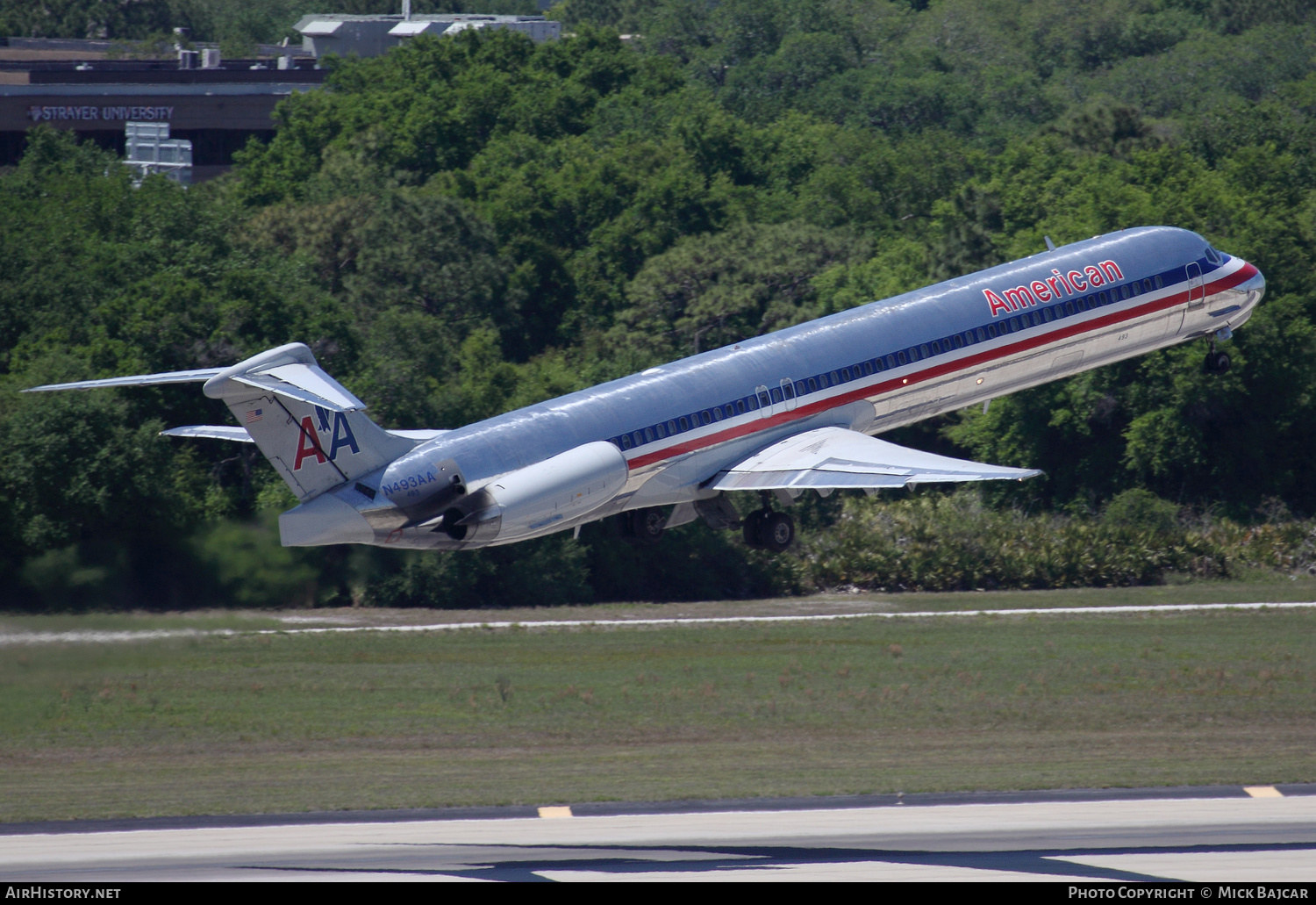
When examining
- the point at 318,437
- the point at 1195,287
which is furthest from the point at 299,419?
the point at 1195,287

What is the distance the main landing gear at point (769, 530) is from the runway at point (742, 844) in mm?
5626

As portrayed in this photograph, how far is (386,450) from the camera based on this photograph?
33.8m

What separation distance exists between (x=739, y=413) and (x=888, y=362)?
13.4ft

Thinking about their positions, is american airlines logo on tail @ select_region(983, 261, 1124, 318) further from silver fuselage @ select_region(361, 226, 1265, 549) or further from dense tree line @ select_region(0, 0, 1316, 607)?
dense tree line @ select_region(0, 0, 1316, 607)

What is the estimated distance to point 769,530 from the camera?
38.9 meters

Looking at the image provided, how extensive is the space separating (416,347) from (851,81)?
69.7 metres

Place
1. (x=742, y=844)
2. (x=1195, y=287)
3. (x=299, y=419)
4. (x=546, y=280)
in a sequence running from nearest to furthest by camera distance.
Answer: (x=299, y=419) < (x=742, y=844) < (x=1195, y=287) < (x=546, y=280)

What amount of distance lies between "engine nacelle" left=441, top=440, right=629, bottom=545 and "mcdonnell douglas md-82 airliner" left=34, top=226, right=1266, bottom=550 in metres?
0.04

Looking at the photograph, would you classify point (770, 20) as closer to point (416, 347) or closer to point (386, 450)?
point (416, 347)

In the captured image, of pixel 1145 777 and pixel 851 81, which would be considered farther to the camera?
pixel 851 81

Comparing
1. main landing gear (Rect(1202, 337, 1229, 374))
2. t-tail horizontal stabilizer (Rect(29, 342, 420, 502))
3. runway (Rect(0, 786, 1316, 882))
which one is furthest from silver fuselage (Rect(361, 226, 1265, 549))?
runway (Rect(0, 786, 1316, 882))

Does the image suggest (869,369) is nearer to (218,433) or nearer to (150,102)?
(218,433)

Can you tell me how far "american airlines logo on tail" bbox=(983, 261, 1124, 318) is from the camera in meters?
41.3
